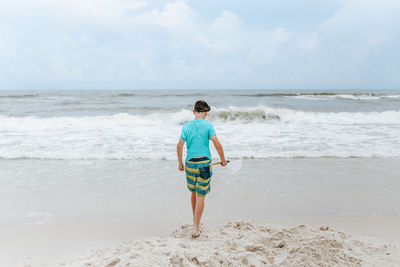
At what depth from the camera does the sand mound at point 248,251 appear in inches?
104

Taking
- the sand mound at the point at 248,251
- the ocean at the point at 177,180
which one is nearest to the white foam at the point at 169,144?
the ocean at the point at 177,180

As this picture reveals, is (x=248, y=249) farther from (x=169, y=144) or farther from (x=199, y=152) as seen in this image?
(x=169, y=144)

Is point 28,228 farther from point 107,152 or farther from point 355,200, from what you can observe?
point 355,200

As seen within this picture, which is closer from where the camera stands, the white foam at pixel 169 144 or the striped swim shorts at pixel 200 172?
the striped swim shorts at pixel 200 172

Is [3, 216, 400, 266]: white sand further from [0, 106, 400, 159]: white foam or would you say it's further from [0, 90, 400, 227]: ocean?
[0, 106, 400, 159]: white foam

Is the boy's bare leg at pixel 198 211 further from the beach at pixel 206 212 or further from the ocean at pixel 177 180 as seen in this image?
the ocean at pixel 177 180

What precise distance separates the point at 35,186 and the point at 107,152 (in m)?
2.62

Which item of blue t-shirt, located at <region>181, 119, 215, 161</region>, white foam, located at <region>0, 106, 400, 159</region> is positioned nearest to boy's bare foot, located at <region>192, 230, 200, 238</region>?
blue t-shirt, located at <region>181, 119, 215, 161</region>

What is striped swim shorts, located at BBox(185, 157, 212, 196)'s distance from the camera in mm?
3287

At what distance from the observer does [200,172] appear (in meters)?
3.30

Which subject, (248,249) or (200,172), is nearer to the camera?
(248,249)

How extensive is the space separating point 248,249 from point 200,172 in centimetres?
91

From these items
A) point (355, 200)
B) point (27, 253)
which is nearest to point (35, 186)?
point (27, 253)

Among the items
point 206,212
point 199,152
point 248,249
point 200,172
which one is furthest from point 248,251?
point 206,212
